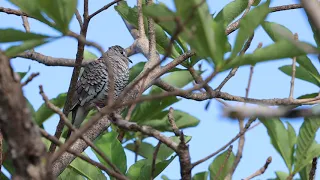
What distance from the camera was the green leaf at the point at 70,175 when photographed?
293 centimetres

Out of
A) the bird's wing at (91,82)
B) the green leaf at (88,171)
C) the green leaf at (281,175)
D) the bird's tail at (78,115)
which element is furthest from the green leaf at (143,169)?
the bird's wing at (91,82)

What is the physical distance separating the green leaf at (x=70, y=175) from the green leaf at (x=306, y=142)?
116 cm

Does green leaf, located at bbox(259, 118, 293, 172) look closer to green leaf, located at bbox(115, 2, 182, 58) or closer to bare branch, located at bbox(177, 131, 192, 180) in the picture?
bare branch, located at bbox(177, 131, 192, 180)

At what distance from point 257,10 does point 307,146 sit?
1.06 m

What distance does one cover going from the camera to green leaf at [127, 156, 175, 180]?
2704mm

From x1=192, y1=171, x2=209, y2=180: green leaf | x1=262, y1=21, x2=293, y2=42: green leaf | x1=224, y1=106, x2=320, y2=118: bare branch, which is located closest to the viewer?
x1=224, y1=106, x2=320, y2=118: bare branch

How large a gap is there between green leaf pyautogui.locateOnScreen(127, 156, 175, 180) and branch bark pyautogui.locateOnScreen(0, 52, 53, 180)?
58.5 inches

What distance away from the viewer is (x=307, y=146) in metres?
2.31

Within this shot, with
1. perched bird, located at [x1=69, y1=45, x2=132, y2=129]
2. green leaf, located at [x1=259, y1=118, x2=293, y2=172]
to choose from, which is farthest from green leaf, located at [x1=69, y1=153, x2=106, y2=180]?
perched bird, located at [x1=69, y1=45, x2=132, y2=129]

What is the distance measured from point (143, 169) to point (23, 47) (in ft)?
4.39

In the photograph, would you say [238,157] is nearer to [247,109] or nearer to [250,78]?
[250,78]

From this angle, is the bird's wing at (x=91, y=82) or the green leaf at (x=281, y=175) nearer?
the green leaf at (x=281, y=175)

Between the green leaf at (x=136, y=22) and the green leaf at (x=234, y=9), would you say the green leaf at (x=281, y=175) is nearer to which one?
the green leaf at (x=234, y=9)

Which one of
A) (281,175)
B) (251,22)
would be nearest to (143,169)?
(281,175)
